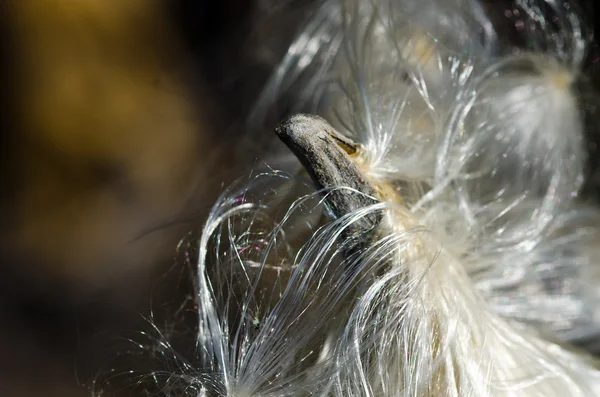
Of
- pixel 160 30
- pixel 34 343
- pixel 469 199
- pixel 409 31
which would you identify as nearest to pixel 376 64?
pixel 409 31

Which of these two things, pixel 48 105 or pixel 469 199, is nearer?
pixel 469 199

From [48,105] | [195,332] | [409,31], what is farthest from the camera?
[48,105]

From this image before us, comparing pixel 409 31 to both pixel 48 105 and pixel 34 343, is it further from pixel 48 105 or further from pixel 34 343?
pixel 34 343

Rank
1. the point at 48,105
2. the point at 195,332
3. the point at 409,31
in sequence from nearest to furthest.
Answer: the point at 195,332, the point at 409,31, the point at 48,105

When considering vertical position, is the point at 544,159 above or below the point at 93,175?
above

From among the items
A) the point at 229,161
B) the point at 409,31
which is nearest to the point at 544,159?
the point at 409,31

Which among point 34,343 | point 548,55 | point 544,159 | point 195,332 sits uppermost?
point 548,55
